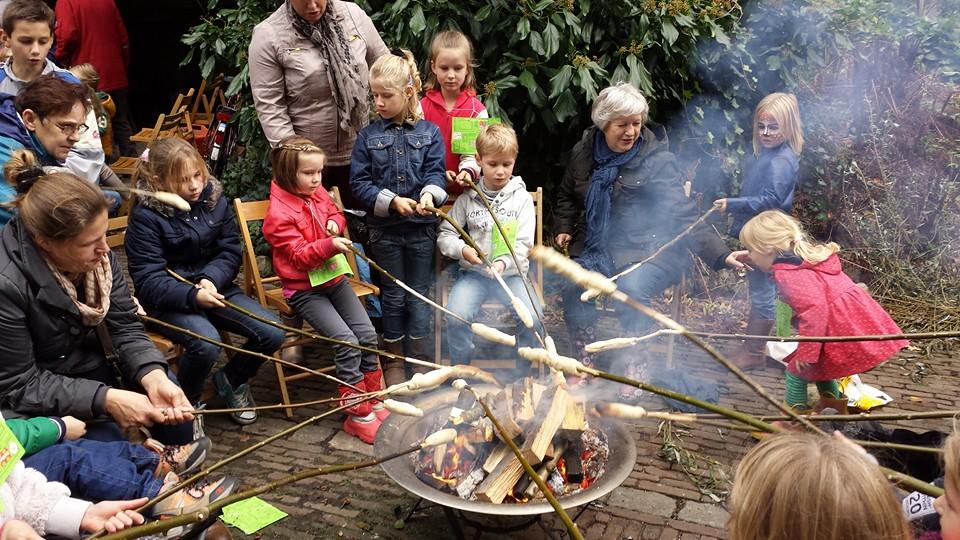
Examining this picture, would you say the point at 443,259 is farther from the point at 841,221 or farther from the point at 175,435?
the point at 841,221

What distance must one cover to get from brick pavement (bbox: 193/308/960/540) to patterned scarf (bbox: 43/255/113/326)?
47.5 inches

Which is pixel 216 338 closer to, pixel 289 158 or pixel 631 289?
pixel 289 158

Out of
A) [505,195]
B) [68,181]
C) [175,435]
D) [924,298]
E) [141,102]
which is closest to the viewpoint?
[68,181]

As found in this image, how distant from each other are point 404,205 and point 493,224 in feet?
1.90

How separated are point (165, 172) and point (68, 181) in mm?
976

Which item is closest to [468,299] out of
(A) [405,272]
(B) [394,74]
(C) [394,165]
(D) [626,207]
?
(A) [405,272]

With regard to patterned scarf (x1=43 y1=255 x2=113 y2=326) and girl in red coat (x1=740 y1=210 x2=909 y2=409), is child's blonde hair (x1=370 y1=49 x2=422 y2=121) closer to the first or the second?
patterned scarf (x1=43 y1=255 x2=113 y2=326)

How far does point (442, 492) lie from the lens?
3152 mm

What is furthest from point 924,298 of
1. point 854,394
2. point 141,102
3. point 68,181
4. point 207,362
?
point 141,102

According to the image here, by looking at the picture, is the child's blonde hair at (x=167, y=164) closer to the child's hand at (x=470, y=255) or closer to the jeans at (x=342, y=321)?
the jeans at (x=342, y=321)

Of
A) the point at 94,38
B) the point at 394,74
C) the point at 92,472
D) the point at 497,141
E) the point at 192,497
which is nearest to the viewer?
the point at 92,472

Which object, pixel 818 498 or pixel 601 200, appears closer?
pixel 818 498

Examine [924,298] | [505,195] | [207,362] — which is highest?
[505,195]

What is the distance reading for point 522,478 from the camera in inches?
125
